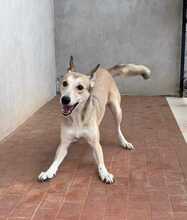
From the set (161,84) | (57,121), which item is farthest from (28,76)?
(161,84)

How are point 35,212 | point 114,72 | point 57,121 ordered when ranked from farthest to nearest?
1. point 57,121
2. point 114,72
3. point 35,212

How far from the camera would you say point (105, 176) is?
2.96 m

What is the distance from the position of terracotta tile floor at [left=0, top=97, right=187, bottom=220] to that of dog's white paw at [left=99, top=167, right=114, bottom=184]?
5cm

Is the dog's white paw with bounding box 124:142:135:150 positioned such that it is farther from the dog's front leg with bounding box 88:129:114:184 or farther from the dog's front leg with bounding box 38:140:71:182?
the dog's front leg with bounding box 38:140:71:182

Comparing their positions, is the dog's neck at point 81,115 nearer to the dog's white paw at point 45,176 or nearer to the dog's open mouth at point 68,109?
the dog's open mouth at point 68,109

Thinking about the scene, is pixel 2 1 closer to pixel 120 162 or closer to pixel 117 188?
pixel 120 162

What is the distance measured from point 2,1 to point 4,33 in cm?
35

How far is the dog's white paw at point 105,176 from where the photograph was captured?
292 cm

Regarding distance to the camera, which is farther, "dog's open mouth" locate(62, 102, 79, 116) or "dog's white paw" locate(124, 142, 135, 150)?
"dog's white paw" locate(124, 142, 135, 150)

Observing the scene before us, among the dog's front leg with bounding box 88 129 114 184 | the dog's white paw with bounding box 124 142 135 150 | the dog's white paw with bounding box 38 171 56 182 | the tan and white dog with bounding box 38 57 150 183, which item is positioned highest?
the tan and white dog with bounding box 38 57 150 183

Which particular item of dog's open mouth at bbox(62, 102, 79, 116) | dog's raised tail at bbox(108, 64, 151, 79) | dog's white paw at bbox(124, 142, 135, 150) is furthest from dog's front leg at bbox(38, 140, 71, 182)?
dog's raised tail at bbox(108, 64, 151, 79)

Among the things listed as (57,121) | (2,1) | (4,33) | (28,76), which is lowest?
(57,121)

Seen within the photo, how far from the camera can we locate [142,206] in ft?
8.19

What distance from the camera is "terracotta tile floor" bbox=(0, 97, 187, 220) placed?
2.43 meters
